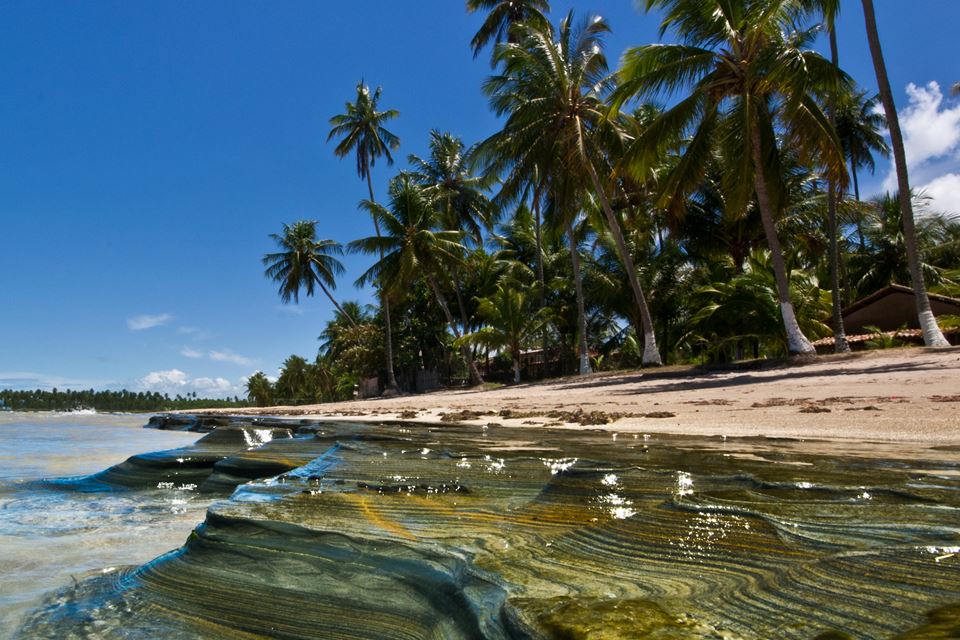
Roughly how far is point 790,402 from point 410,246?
61.0ft

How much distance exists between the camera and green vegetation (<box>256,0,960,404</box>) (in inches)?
473

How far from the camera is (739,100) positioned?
12531 mm

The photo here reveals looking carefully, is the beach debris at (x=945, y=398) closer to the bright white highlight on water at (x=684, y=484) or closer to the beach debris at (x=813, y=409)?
the beach debris at (x=813, y=409)

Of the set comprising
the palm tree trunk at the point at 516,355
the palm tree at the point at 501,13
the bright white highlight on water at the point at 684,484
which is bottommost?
the bright white highlight on water at the point at 684,484

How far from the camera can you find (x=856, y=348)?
16.6 meters

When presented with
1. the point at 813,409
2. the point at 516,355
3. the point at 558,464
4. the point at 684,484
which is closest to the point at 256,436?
the point at 558,464

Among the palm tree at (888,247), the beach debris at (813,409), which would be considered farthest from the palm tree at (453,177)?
the beach debris at (813,409)

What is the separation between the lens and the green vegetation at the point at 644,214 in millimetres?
12023

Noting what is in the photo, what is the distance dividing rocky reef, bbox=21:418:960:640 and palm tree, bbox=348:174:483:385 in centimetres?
2031

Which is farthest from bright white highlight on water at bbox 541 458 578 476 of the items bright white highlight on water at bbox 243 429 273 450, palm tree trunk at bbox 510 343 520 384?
palm tree trunk at bbox 510 343 520 384

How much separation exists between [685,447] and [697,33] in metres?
11.8

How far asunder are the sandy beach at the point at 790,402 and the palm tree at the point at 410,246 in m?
11.8

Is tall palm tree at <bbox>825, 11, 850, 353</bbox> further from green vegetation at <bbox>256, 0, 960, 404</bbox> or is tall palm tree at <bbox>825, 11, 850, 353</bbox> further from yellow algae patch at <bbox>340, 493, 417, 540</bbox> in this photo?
yellow algae patch at <bbox>340, 493, 417, 540</bbox>

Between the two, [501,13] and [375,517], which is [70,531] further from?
[501,13]
